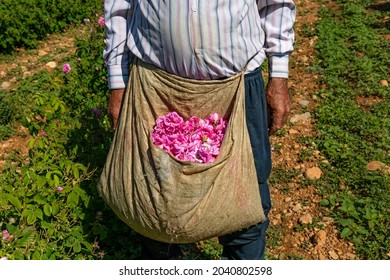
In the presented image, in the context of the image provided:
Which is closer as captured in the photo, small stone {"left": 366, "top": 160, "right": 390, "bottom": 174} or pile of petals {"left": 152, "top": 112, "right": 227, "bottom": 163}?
pile of petals {"left": 152, "top": 112, "right": 227, "bottom": 163}

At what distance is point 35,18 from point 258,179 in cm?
468

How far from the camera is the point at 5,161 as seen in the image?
3959 mm

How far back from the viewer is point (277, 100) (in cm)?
225

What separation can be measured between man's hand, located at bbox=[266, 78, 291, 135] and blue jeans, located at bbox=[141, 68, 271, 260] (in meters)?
0.04

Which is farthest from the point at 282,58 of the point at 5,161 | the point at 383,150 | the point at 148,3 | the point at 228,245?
the point at 5,161

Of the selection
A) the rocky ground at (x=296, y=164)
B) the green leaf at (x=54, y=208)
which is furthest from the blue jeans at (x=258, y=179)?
A: the rocky ground at (x=296, y=164)

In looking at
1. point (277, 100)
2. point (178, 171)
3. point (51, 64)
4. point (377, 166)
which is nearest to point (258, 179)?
point (277, 100)

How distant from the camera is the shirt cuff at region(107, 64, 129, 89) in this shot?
2246 mm

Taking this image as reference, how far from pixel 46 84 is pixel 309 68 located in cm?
262

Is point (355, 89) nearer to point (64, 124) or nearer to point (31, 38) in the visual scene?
point (64, 124)

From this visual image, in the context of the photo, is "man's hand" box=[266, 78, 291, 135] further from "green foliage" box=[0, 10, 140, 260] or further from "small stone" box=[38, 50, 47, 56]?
"small stone" box=[38, 50, 47, 56]

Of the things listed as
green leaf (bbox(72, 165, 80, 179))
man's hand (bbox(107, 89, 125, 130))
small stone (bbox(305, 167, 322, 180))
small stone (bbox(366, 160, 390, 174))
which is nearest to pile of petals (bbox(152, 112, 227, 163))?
man's hand (bbox(107, 89, 125, 130))

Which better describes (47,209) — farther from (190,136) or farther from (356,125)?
(356,125)

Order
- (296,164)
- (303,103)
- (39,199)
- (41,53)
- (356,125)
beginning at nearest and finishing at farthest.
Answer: (39,199)
(296,164)
(356,125)
(303,103)
(41,53)
